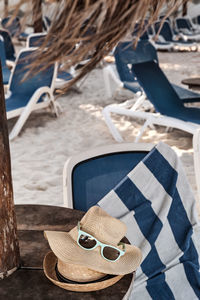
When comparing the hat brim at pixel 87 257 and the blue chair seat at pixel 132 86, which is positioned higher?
the hat brim at pixel 87 257

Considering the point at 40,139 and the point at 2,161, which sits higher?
the point at 2,161

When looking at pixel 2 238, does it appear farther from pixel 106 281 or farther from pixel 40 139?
pixel 40 139

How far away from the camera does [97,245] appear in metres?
1.20

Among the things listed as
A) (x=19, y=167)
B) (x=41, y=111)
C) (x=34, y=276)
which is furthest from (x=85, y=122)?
(x=34, y=276)

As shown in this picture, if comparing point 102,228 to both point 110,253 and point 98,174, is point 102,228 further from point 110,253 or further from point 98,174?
point 98,174

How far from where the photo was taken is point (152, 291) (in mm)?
1776

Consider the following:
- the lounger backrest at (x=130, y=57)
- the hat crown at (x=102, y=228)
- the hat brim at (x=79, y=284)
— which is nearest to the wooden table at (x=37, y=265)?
the hat brim at (x=79, y=284)

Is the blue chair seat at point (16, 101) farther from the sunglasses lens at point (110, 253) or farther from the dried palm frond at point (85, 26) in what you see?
the dried palm frond at point (85, 26)

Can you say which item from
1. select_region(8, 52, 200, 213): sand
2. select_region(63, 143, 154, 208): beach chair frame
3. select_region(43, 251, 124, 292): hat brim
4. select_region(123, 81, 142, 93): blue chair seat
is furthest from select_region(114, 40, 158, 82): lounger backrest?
select_region(43, 251, 124, 292): hat brim

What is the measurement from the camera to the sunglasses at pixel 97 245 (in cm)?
120

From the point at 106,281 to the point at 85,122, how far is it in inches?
155

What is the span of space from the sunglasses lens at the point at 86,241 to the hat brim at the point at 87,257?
18 millimetres

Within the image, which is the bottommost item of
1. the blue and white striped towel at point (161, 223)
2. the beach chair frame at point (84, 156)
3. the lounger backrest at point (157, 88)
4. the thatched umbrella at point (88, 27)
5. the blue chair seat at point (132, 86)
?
the blue chair seat at point (132, 86)

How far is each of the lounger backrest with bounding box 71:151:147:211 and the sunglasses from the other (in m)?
0.74
